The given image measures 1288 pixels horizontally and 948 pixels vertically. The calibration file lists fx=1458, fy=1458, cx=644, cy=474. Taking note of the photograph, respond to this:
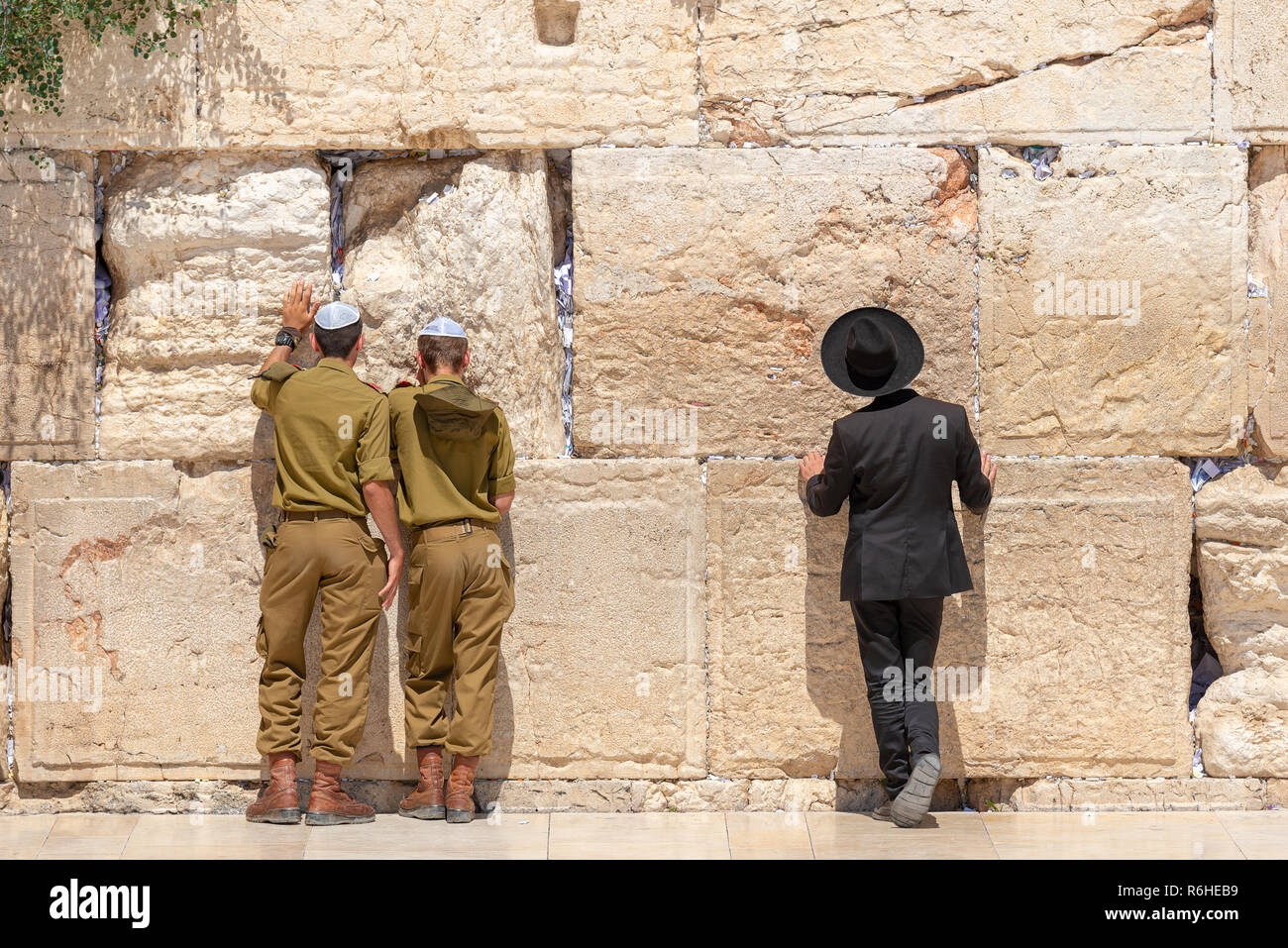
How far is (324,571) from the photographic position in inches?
205

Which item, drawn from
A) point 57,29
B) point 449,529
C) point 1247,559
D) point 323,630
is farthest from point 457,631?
point 1247,559

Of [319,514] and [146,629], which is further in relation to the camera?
[146,629]

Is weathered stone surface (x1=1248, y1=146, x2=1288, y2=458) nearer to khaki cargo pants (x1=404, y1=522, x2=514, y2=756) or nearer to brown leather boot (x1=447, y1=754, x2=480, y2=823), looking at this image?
khaki cargo pants (x1=404, y1=522, x2=514, y2=756)

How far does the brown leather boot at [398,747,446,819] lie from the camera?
208 inches

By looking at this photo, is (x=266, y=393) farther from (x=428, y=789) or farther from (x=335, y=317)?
(x=428, y=789)

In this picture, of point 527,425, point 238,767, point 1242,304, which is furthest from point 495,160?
point 1242,304

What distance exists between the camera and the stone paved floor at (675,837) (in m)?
4.90

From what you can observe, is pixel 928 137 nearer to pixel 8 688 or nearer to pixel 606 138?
Answer: pixel 606 138

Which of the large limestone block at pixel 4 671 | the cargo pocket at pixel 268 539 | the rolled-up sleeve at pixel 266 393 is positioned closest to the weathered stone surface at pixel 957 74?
the rolled-up sleeve at pixel 266 393

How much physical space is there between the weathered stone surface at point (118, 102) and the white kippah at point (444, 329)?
1.20 m

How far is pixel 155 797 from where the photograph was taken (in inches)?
219

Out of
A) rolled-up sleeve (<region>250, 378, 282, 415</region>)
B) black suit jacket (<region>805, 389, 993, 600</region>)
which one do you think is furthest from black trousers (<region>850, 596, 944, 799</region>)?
rolled-up sleeve (<region>250, 378, 282, 415</region>)

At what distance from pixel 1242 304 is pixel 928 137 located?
1.34m

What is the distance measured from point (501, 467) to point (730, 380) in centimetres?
94
